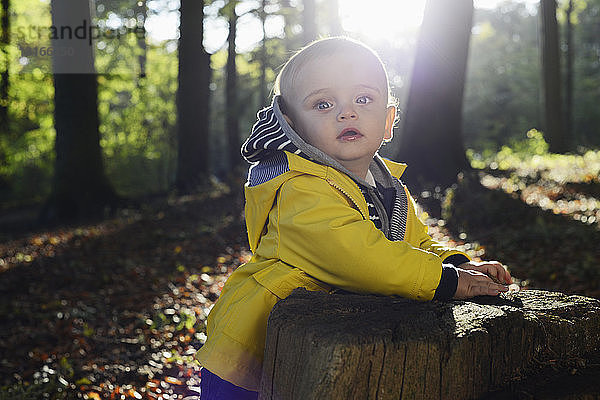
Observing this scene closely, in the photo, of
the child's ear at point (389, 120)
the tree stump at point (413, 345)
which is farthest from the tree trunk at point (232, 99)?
the tree stump at point (413, 345)

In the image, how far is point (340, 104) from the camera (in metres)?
2.46

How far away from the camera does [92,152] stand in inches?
467

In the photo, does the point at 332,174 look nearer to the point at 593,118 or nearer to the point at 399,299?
the point at 399,299

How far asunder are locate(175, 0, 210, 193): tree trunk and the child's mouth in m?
11.0

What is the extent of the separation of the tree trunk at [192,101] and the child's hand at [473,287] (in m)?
11.4

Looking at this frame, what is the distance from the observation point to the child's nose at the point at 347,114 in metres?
2.45

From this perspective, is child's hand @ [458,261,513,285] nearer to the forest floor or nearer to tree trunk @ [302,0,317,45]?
the forest floor

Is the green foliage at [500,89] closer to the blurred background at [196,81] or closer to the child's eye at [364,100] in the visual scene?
the blurred background at [196,81]

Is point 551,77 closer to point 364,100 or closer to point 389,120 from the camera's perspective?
point 389,120

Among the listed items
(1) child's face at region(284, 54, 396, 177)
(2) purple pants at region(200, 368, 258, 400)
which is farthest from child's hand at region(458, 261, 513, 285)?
(2) purple pants at region(200, 368, 258, 400)

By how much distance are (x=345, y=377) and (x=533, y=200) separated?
753 cm

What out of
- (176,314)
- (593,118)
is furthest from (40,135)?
(593,118)

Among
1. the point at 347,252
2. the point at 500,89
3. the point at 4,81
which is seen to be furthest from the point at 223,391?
the point at 500,89

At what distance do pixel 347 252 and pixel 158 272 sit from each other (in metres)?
5.86
